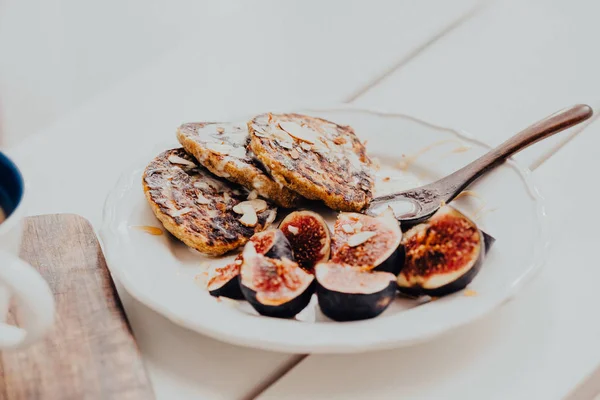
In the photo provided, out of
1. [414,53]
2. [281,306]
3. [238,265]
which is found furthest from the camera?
[414,53]

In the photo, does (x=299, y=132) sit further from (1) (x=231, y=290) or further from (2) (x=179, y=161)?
(1) (x=231, y=290)

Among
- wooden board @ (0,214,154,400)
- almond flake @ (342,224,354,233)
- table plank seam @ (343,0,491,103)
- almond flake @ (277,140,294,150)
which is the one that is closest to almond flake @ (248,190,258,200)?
almond flake @ (277,140,294,150)

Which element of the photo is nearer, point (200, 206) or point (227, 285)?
point (227, 285)

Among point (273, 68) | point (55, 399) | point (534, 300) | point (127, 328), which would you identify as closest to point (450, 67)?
point (273, 68)

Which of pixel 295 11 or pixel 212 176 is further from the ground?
pixel 295 11

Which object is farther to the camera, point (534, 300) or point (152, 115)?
point (152, 115)

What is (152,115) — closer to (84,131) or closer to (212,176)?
(84,131)

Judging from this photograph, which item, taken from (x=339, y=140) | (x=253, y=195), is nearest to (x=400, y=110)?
(x=339, y=140)
